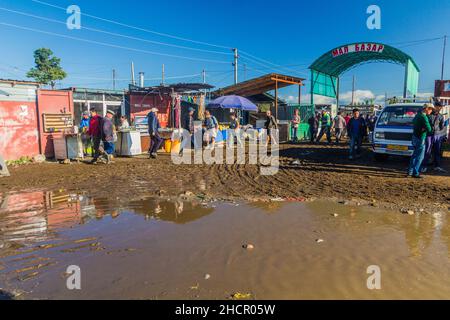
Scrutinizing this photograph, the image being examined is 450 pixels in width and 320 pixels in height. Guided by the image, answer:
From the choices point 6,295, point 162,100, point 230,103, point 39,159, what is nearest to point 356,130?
point 230,103

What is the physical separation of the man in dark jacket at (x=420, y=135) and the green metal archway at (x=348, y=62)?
43.0ft

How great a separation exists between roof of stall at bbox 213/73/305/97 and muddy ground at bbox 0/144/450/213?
32.7ft

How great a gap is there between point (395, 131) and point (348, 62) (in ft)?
47.9

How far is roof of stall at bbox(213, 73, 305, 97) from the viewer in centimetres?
2062

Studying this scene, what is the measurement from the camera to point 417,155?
8.59 m

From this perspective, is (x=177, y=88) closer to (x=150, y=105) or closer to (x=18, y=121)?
(x=150, y=105)

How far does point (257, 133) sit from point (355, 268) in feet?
52.4

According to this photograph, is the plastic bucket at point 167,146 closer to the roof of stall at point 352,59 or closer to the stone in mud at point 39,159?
the stone in mud at point 39,159

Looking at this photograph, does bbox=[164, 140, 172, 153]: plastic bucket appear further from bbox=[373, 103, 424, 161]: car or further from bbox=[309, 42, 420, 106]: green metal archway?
bbox=[309, 42, 420, 106]: green metal archway

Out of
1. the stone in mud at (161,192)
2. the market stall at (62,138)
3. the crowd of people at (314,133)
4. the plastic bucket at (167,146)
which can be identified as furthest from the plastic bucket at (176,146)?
the stone in mud at (161,192)

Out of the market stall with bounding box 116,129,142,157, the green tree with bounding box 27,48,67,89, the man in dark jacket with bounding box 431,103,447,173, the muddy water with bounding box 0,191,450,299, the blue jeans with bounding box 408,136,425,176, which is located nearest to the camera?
the muddy water with bounding box 0,191,450,299

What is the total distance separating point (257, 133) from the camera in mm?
19688

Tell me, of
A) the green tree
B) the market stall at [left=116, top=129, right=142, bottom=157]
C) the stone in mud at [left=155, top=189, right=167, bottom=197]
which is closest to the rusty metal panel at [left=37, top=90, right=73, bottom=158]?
the market stall at [left=116, top=129, right=142, bottom=157]
